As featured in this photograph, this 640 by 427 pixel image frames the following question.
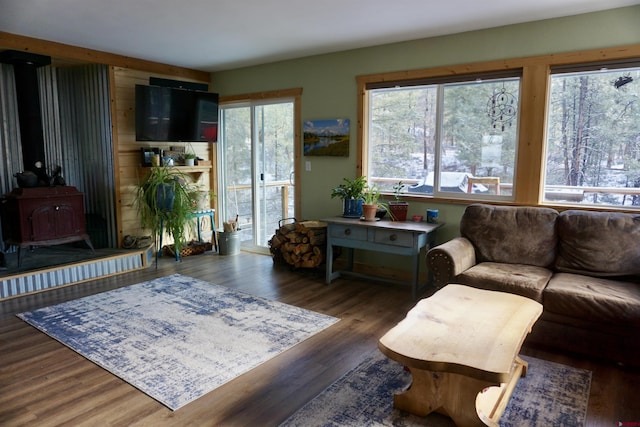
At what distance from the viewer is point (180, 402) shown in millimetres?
2346

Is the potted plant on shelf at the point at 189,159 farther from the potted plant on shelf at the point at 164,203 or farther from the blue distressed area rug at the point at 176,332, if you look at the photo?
the blue distressed area rug at the point at 176,332

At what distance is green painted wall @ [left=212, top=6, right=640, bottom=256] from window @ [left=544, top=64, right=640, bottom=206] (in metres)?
0.28

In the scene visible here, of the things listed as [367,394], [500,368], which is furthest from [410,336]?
[367,394]

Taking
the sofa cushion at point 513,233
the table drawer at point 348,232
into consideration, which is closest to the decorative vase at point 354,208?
the table drawer at point 348,232

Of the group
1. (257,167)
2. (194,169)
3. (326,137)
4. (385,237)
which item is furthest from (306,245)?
(194,169)

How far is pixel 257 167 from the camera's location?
575 centimetres

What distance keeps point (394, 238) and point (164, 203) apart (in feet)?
8.98

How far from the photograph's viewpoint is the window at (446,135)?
13.1 feet

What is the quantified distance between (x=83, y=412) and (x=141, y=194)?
3457 millimetres

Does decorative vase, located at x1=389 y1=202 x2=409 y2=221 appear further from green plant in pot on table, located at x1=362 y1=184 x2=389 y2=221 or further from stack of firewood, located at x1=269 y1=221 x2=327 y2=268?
stack of firewood, located at x1=269 y1=221 x2=327 y2=268

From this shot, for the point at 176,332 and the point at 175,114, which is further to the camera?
the point at 175,114

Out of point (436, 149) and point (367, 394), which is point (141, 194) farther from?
point (367, 394)

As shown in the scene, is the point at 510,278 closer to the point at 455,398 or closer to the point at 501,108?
the point at 455,398

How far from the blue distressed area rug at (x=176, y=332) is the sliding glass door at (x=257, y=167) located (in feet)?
5.56
